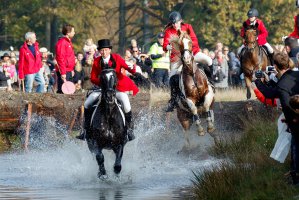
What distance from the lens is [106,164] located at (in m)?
18.8

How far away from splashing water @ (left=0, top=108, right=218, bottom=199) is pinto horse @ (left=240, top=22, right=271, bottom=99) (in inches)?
85.9

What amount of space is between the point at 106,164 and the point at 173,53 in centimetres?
394

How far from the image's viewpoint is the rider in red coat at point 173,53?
71.9 ft

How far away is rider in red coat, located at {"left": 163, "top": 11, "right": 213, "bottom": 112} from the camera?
2192 centimetres

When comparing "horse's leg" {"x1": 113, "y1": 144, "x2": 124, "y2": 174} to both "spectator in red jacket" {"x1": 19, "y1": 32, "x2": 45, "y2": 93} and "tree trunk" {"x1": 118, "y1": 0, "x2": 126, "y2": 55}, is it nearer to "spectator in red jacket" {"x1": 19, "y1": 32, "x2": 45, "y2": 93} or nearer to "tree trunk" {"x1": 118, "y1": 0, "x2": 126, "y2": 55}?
"spectator in red jacket" {"x1": 19, "y1": 32, "x2": 45, "y2": 93}

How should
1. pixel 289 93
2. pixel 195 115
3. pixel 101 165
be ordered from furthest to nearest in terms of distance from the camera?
pixel 195 115
pixel 101 165
pixel 289 93

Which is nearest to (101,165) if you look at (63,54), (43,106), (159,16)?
(43,106)

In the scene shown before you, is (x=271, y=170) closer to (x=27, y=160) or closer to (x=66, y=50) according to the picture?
(x=27, y=160)

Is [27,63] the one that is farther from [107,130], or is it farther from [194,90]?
[107,130]

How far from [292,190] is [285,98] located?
4.68 feet

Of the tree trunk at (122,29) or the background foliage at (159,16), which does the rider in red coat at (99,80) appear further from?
the tree trunk at (122,29)

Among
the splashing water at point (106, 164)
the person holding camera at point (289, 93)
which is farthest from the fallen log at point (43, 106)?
the person holding camera at point (289, 93)

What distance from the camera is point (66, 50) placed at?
80.9 ft

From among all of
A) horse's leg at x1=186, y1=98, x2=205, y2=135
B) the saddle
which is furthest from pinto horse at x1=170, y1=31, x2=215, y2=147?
the saddle
